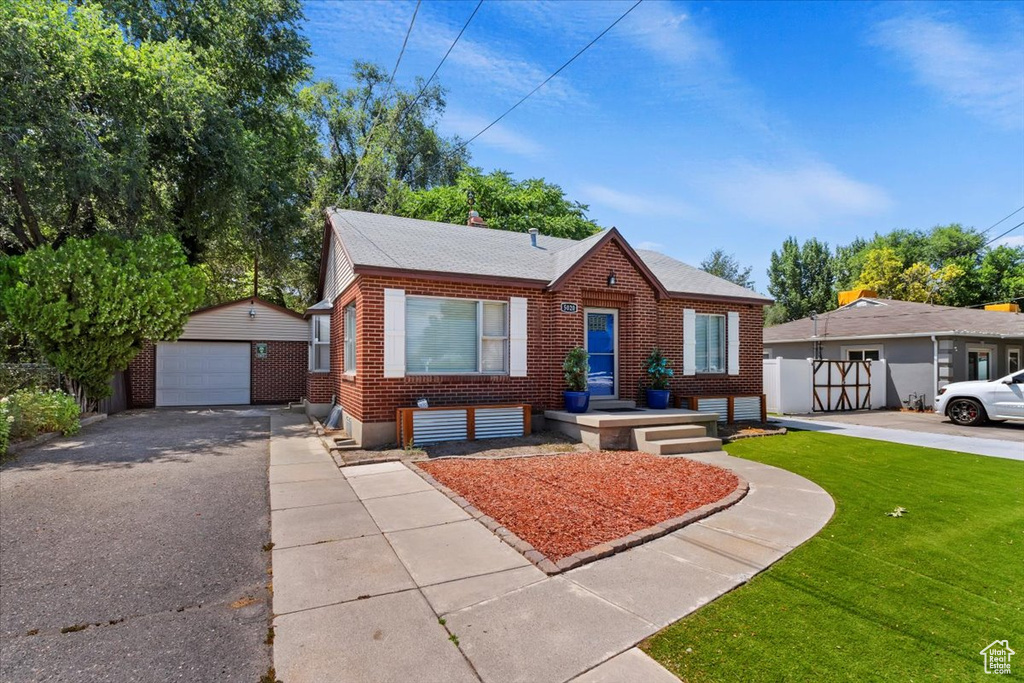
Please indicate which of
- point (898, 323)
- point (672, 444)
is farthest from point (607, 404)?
point (898, 323)

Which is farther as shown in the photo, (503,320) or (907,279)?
(907,279)

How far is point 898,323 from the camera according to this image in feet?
61.3

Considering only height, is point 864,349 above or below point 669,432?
above

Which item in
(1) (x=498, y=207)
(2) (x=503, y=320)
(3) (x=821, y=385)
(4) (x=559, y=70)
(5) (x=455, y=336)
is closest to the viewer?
(4) (x=559, y=70)

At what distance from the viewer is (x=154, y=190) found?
1546cm

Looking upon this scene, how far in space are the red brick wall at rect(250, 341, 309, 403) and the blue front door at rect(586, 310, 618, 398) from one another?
12.6 meters

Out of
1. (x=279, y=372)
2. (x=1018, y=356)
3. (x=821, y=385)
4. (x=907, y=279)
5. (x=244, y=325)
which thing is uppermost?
(x=907, y=279)

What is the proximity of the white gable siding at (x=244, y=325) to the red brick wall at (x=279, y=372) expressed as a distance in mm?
328

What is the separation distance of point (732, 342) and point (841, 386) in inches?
281

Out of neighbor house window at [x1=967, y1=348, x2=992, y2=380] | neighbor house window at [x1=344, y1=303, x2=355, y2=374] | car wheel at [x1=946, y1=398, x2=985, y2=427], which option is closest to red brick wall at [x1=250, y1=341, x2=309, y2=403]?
neighbor house window at [x1=344, y1=303, x2=355, y2=374]

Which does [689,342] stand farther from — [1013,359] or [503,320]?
[1013,359]

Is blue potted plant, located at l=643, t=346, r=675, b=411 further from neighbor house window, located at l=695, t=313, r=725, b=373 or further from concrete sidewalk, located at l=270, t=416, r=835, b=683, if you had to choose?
concrete sidewalk, located at l=270, t=416, r=835, b=683

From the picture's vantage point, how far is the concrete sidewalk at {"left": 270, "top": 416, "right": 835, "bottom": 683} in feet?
8.90

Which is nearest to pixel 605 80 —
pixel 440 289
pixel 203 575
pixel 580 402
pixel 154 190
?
pixel 440 289
